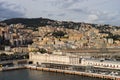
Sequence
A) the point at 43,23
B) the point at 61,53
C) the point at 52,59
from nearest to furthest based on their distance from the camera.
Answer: the point at 52,59 → the point at 61,53 → the point at 43,23

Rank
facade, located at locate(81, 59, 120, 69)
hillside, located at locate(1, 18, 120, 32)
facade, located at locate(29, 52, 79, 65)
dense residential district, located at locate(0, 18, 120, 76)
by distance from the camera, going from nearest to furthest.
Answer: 1. facade, located at locate(81, 59, 120, 69)
2. dense residential district, located at locate(0, 18, 120, 76)
3. facade, located at locate(29, 52, 79, 65)
4. hillside, located at locate(1, 18, 120, 32)

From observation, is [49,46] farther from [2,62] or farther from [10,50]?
[2,62]

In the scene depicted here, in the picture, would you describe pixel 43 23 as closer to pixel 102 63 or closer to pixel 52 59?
pixel 52 59

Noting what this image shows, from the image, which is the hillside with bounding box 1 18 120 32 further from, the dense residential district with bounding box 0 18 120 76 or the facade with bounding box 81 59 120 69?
the facade with bounding box 81 59 120 69

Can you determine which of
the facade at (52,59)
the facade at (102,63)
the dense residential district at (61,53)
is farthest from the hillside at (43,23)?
the facade at (102,63)

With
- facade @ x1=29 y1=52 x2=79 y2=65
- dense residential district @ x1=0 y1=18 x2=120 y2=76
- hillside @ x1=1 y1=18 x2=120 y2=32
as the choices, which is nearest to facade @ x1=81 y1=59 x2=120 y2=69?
dense residential district @ x1=0 y1=18 x2=120 y2=76

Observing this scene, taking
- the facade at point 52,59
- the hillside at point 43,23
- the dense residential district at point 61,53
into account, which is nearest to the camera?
the dense residential district at point 61,53

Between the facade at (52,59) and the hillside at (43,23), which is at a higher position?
the hillside at (43,23)

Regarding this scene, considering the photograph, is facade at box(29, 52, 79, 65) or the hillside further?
the hillside

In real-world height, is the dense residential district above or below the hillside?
below

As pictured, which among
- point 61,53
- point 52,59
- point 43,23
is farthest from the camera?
point 43,23

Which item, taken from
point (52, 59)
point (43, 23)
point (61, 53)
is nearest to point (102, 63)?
point (52, 59)

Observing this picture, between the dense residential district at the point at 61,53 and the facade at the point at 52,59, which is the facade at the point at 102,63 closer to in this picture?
the dense residential district at the point at 61,53

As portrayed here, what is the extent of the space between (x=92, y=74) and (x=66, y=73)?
3.22 m
